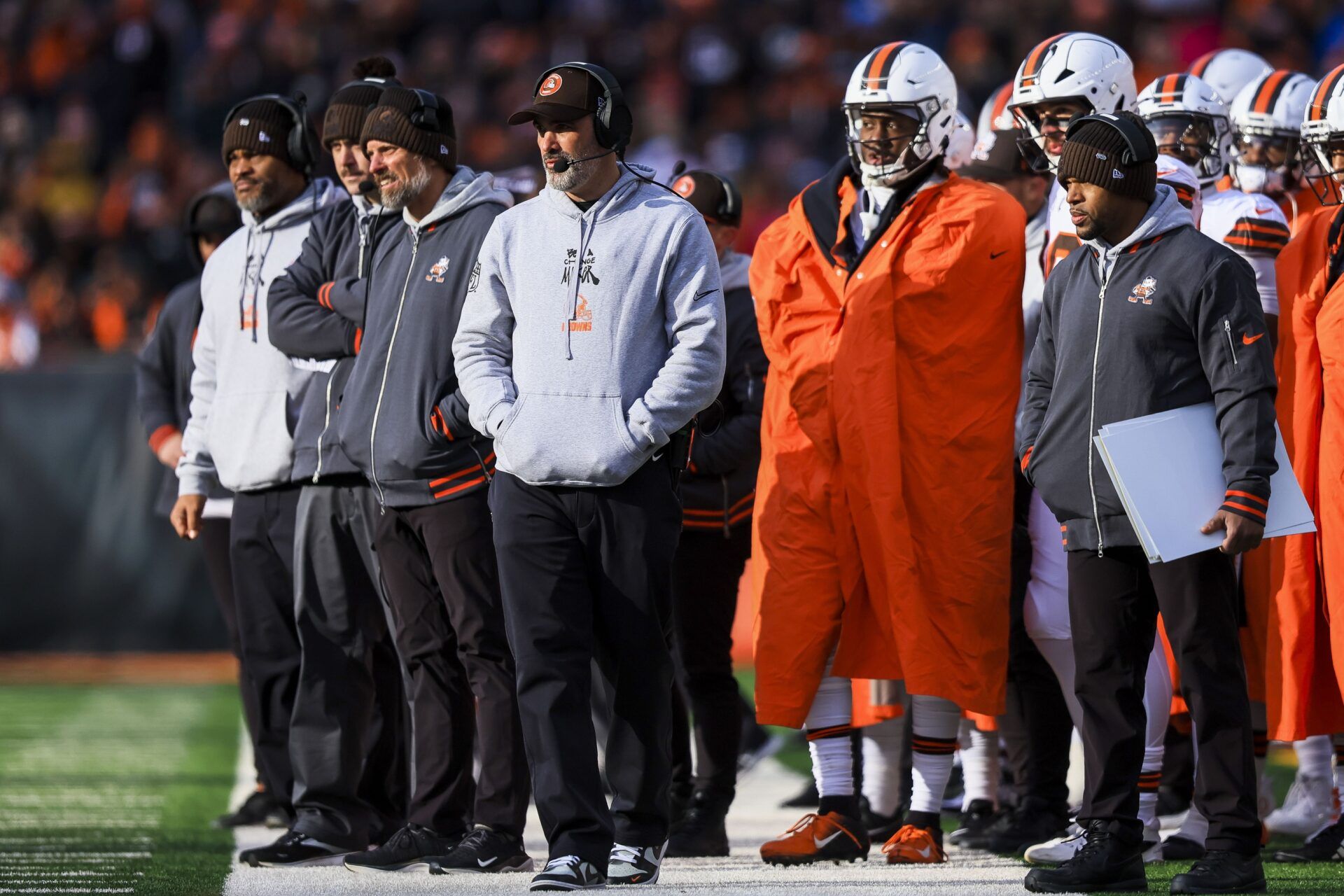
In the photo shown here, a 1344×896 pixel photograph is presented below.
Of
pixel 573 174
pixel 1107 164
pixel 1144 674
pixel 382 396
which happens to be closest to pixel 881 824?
pixel 1144 674

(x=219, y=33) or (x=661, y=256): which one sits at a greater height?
(x=219, y=33)

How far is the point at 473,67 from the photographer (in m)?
19.2

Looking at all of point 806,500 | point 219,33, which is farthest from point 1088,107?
Answer: point 219,33

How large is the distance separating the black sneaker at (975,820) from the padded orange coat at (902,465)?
746 mm

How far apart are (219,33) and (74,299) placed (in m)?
4.02

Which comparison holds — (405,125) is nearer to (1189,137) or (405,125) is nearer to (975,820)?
(1189,137)

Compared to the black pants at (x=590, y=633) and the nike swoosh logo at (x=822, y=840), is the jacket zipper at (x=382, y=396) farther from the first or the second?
the nike swoosh logo at (x=822, y=840)

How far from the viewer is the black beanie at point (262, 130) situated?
688cm

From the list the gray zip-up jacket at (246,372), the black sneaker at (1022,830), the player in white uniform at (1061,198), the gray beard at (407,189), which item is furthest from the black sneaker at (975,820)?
the gray beard at (407,189)

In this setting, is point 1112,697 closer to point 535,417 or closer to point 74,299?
point 535,417

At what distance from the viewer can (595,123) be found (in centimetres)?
550

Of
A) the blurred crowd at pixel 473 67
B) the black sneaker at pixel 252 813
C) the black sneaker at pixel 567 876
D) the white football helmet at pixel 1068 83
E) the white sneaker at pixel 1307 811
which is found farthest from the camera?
the blurred crowd at pixel 473 67

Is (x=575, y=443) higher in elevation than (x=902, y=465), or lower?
higher

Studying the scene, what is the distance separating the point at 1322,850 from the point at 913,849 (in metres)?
1.24
